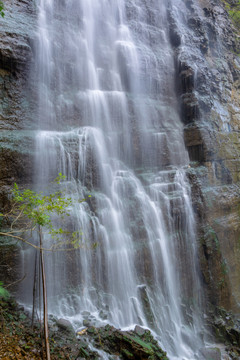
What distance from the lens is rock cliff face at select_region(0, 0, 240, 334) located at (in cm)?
1001

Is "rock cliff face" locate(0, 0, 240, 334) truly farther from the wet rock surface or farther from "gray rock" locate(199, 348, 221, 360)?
the wet rock surface

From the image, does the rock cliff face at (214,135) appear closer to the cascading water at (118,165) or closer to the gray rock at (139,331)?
the cascading water at (118,165)

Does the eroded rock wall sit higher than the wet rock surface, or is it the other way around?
the eroded rock wall

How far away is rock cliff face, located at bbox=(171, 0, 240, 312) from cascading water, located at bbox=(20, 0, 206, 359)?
0.71 m

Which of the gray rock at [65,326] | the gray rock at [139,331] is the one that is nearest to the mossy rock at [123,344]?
the gray rock at [139,331]

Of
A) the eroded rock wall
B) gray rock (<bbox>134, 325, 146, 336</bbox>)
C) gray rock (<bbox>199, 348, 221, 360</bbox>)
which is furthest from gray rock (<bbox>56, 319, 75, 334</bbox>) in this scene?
gray rock (<bbox>199, 348, 221, 360</bbox>)

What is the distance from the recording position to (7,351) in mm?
4746

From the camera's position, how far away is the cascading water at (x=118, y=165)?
881 cm

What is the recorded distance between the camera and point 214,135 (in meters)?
14.5

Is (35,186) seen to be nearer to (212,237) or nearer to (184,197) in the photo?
(184,197)

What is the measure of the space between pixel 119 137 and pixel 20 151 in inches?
→ 202

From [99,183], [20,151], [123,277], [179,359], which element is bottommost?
[179,359]

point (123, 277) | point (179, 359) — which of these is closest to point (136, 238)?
point (123, 277)

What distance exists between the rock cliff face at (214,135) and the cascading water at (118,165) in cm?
71
